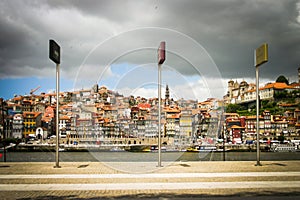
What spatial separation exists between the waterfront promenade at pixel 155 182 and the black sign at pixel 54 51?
446cm

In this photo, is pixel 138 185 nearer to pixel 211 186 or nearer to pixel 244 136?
pixel 211 186

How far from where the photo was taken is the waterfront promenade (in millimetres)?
9094

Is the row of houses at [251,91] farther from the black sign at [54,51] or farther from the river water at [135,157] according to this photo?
the black sign at [54,51]

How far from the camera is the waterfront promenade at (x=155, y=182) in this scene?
29.8ft

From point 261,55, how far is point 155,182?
784 centimetres

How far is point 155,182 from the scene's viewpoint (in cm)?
1102

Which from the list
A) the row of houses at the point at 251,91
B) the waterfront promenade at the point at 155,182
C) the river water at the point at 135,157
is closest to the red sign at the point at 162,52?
the waterfront promenade at the point at 155,182

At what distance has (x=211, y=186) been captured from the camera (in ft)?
33.7

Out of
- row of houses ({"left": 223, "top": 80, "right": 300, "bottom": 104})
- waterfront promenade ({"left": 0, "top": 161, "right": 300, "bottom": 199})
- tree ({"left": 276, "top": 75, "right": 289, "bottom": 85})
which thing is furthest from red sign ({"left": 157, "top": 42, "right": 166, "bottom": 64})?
tree ({"left": 276, "top": 75, "right": 289, "bottom": 85})

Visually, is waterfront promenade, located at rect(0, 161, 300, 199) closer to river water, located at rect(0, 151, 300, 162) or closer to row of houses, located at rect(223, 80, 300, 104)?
river water, located at rect(0, 151, 300, 162)

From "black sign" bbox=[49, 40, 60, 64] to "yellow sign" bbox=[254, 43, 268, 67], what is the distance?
8763 millimetres

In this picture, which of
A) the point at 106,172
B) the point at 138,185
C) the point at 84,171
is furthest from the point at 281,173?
the point at 84,171

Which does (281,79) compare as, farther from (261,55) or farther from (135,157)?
(261,55)

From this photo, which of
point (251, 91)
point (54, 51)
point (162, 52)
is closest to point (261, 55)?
point (162, 52)
